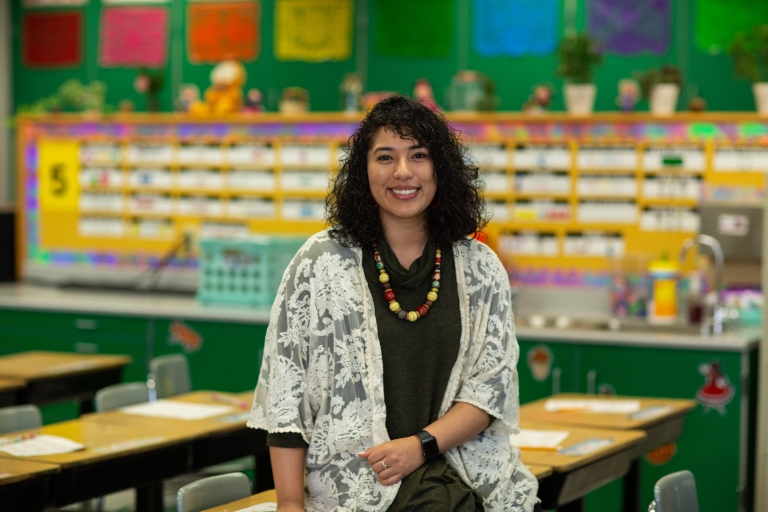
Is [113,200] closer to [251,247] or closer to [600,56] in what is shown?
[251,247]

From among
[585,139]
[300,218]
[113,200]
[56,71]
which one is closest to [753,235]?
[585,139]

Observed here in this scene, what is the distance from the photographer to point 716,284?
5.68 meters

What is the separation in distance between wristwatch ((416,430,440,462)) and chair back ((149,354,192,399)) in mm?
2878

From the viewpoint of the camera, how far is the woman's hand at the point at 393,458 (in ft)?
8.16

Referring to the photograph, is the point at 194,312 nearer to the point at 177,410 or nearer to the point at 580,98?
the point at 177,410

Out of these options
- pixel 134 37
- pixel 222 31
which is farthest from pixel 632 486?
pixel 134 37

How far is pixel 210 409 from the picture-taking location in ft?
14.6

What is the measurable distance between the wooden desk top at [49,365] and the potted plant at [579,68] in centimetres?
280

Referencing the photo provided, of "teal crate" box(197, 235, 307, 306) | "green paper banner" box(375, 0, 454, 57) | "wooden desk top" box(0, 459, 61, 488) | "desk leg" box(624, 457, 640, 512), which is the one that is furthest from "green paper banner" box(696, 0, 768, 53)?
"wooden desk top" box(0, 459, 61, 488)

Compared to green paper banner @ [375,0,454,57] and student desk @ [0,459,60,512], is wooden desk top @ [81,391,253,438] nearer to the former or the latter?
student desk @ [0,459,60,512]

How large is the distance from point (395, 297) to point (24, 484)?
1357 millimetres

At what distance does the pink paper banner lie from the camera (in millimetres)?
7438

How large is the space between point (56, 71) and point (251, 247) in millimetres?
2304

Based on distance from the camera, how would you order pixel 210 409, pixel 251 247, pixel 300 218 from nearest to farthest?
pixel 210 409 → pixel 251 247 → pixel 300 218
